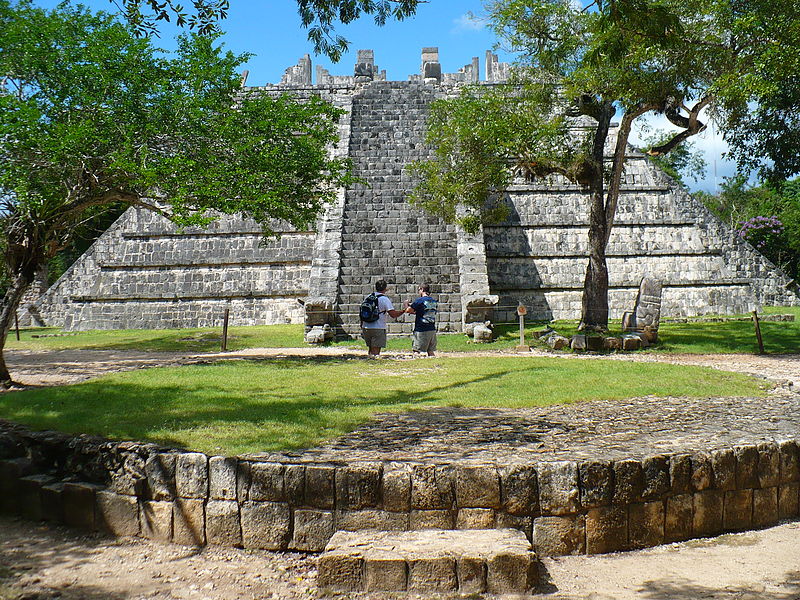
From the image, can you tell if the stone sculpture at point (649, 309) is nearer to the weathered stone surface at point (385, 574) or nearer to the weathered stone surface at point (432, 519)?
the weathered stone surface at point (432, 519)

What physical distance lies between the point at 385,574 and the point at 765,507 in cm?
285

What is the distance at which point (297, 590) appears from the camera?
13.6 feet

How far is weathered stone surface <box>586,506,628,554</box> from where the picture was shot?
4488 millimetres

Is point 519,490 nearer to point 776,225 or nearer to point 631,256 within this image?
point 631,256

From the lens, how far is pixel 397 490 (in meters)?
4.43

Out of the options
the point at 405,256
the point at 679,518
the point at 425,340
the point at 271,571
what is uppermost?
the point at 405,256

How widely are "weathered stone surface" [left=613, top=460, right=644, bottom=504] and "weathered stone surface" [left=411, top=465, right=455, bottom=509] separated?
106 centimetres

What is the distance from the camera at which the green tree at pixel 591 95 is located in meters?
11.7

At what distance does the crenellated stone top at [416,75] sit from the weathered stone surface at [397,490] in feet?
68.0

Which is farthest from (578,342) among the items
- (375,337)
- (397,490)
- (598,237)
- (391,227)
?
(397,490)

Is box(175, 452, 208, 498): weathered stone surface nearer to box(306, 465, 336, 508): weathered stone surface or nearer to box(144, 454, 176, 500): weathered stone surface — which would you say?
box(144, 454, 176, 500): weathered stone surface

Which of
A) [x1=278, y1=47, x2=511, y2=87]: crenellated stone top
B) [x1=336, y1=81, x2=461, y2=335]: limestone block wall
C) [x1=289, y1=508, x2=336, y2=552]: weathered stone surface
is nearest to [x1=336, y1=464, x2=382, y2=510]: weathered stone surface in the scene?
[x1=289, y1=508, x2=336, y2=552]: weathered stone surface

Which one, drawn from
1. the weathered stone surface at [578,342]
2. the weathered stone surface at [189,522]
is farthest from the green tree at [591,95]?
the weathered stone surface at [189,522]

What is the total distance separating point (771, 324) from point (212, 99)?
12782 mm
